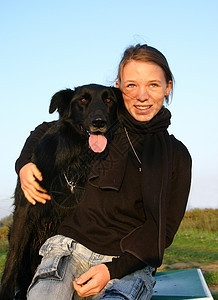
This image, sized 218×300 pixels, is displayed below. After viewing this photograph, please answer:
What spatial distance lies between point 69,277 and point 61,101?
1.64 m

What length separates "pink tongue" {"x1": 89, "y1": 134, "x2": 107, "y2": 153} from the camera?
99.3 inches

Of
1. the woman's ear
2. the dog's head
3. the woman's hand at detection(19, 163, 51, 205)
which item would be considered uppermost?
the woman's ear

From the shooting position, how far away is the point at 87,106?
10.0 feet

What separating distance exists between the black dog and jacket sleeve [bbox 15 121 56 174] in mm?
65

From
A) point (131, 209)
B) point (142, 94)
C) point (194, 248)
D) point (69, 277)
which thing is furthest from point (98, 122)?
point (194, 248)

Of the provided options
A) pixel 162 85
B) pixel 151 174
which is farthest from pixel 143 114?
pixel 151 174

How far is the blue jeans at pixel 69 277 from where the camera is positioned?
73.5 inches

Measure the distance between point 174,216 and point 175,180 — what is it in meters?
0.24

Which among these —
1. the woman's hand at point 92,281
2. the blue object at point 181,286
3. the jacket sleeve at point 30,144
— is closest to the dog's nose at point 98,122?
the jacket sleeve at point 30,144

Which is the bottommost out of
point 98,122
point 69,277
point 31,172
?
point 69,277

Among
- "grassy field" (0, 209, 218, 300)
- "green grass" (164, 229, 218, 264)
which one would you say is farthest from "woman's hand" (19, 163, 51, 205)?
"green grass" (164, 229, 218, 264)

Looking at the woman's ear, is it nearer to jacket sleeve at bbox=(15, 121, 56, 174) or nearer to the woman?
the woman

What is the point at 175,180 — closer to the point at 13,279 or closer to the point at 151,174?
the point at 151,174

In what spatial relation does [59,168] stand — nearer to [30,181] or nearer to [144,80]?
[30,181]
